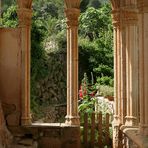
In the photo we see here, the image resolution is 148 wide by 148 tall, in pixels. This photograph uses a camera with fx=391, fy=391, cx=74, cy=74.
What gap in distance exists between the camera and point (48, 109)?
18703 mm

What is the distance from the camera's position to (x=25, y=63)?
1070cm

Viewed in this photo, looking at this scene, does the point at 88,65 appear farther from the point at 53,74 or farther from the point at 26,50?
the point at 26,50

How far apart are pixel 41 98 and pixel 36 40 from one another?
10.1ft

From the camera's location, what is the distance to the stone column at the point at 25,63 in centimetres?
1059

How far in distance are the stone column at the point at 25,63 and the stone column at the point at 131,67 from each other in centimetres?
268

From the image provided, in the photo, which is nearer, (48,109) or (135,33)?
(135,33)

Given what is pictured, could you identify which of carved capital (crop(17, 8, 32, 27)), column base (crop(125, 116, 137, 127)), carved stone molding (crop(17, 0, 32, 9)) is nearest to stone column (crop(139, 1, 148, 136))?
column base (crop(125, 116, 137, 127))

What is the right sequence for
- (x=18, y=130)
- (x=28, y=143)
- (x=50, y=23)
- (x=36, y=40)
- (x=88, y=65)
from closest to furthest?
1. (x=28, y=143)
2. (x=18, y=130)
3. (x=36, y=40)
4. (x=88, y=65)
5. (x=50, y=23)

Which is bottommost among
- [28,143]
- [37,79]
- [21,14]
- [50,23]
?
[28,143]

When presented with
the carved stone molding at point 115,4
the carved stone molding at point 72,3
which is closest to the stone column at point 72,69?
the carved stone molding at point 72,3

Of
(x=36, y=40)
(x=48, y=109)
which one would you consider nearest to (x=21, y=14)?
(x=36, y=40)

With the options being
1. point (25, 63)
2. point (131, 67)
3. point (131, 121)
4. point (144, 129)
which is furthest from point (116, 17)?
point (144, 129)

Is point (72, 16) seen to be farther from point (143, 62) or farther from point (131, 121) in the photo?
point (143, 62)

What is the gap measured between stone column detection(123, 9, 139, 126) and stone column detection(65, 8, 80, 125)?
1.44m
